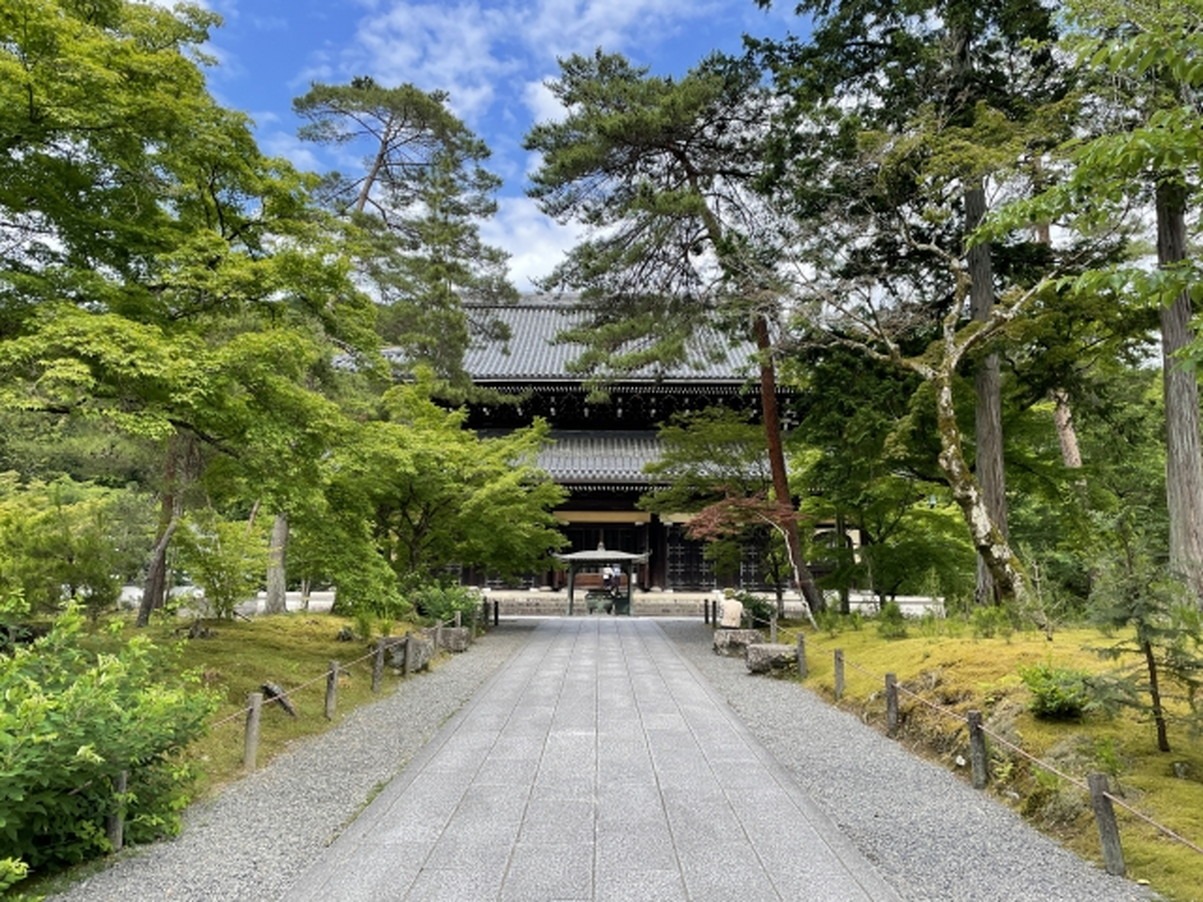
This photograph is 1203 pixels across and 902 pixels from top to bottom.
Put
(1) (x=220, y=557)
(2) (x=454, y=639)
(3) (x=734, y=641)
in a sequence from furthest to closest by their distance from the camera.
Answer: (2) (x=454, y=639)
(3) (x=734, y=641)
(1) (x=220, y=557)

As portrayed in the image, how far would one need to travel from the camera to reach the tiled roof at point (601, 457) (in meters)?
21.2

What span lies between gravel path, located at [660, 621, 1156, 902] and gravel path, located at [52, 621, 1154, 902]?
1 centimetres

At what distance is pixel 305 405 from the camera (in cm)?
727

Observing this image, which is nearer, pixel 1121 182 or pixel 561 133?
pixel 1121 182

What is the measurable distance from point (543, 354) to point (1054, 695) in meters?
23.1

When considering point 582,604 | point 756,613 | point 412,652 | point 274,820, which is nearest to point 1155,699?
point 274,820

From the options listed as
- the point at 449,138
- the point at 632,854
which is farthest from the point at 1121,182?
the point at 449,138

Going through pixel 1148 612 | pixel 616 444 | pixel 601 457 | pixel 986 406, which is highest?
pixel 616 444

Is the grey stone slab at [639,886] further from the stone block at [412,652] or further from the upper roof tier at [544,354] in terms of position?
the upper roof tier at [544,354]

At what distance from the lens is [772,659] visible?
35.0 ft

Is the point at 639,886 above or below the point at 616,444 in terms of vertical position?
below

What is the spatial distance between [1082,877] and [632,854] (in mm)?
2488

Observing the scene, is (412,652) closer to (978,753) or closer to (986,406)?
(978,753)

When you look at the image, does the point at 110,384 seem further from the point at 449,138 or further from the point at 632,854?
the point at 449,138
